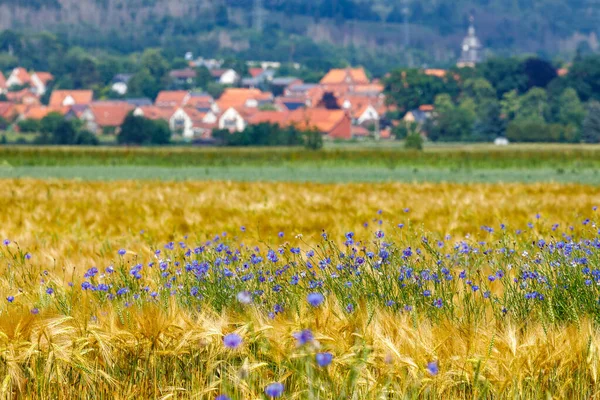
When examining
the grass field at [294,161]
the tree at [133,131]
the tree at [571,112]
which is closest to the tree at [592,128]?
the tree at [571,112]

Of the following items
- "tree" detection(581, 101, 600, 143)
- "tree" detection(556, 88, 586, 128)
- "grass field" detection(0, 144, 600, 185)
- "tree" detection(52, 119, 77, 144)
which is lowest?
"tree" detection(556, 88, 586, 128)

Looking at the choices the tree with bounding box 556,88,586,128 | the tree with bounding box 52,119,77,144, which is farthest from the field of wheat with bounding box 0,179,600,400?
the tree with bounding box 556,88,586,128

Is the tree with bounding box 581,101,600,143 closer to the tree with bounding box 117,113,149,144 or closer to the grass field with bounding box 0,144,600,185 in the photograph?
the tree with bounding box 117,113,149,144

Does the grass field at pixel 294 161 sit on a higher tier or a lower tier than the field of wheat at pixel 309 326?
lower

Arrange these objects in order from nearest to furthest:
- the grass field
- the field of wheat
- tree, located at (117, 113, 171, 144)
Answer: the field of wheat < the grass field < tree, located at (117, 113, 171, 144)

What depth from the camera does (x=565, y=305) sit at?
297 inches

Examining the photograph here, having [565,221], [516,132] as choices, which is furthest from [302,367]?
[516,132]

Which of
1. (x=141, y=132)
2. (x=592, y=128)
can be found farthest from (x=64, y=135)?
(x=592, y=128)

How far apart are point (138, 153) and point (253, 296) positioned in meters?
67.0

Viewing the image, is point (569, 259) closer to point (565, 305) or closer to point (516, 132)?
point (565, 305)

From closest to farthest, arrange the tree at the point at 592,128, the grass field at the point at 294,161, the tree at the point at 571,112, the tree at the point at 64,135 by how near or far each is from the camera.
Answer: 1. the grass field at the point at 294,161
2. the tree at the point at 64,135
3. the tree at the point at 592,128
4. the tree at the point at 571,112

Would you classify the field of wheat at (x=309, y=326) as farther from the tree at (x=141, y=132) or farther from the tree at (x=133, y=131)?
the tree at (x=133, y=131)

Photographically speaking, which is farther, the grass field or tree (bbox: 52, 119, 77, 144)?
tree (bbox: 52, 119, 77, 144)

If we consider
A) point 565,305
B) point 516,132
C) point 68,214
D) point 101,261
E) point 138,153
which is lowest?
point 516,132
